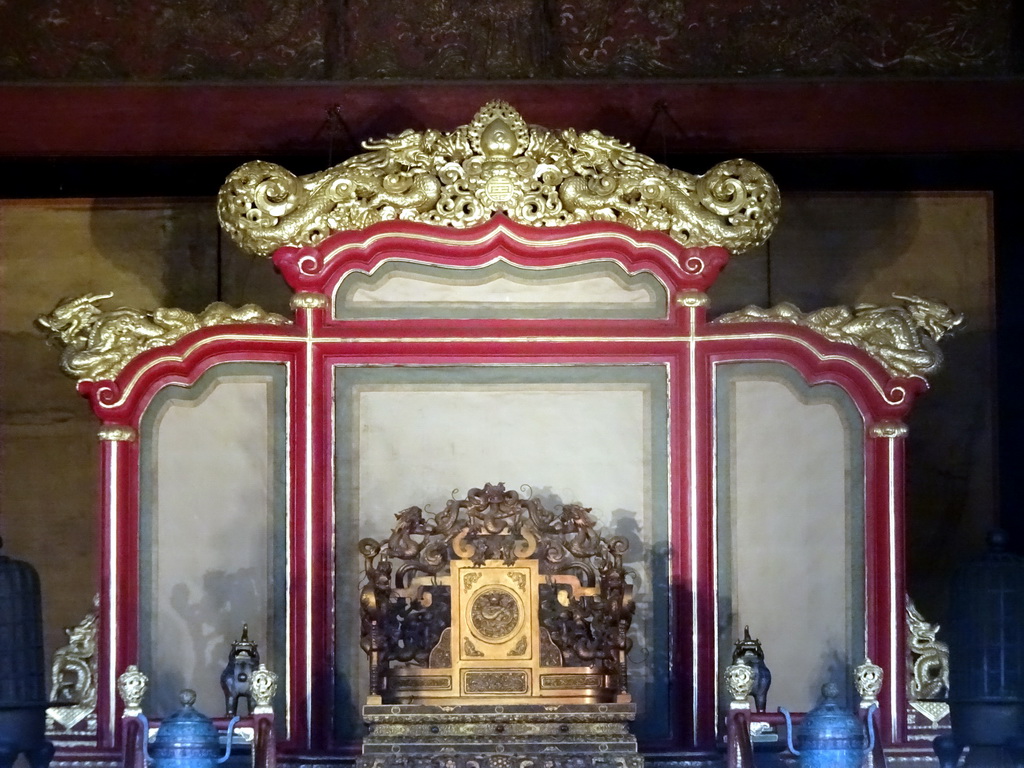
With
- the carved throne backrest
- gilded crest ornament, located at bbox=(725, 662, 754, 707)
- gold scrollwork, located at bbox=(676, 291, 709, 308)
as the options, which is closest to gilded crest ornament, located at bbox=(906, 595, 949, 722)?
gilded crest ornament, located at bbox=(725, 662, 754, 707)

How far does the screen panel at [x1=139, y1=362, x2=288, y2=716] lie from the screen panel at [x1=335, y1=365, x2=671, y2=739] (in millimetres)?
189

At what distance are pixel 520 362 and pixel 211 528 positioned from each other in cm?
90

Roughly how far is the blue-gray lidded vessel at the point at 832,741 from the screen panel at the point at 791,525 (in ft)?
1.46

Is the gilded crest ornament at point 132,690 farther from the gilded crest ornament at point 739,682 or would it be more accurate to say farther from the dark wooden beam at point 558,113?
the dark wooden beam at point 558,113

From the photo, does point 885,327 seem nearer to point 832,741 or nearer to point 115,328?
point 832,741

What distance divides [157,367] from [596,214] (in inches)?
47.0

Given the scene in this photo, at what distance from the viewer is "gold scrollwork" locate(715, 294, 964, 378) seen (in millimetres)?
4691

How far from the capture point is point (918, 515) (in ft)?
18.4

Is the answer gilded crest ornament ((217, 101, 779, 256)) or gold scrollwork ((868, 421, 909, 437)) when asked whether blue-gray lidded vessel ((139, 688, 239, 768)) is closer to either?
gilded crest ornament ((217, 101, 779, 256))

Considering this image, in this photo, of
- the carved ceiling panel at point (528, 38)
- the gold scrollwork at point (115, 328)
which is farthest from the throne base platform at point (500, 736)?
the carved ceiling panel at point (528, 38)

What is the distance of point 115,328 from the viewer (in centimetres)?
470

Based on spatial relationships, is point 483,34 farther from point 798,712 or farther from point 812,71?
point 798,712

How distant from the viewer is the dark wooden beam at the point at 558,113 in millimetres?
5324

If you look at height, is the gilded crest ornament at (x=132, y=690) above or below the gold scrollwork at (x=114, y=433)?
below
